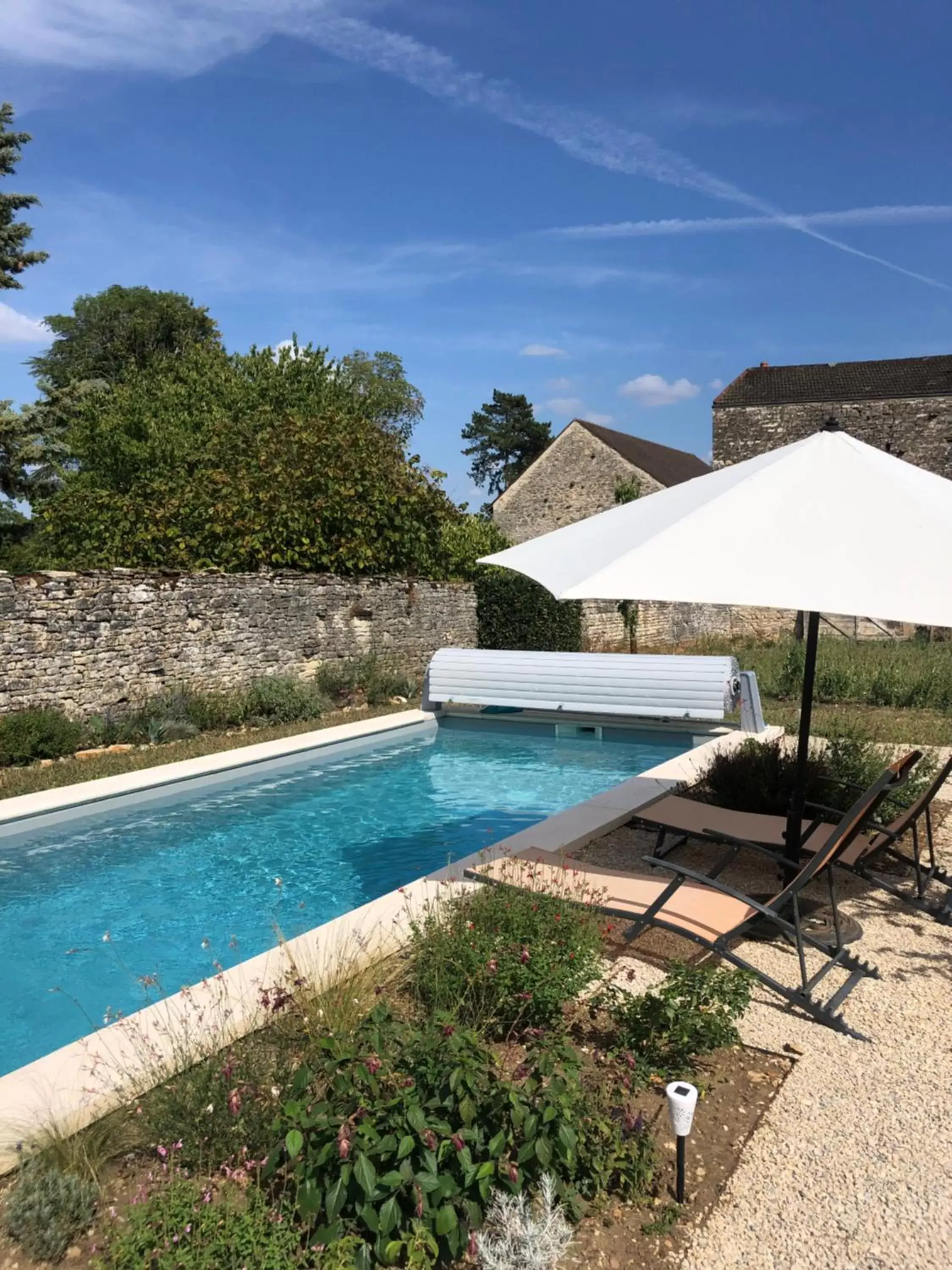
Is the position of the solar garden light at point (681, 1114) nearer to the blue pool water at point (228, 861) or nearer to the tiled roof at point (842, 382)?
the blue pool water at point (228, 861)

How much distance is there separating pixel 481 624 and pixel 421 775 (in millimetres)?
9154

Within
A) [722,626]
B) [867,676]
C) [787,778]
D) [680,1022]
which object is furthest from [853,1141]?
[722,626]

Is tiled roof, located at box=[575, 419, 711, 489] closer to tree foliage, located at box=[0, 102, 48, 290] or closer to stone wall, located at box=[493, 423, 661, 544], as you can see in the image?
stone wall, located at box=[493, 423, 661, 544]

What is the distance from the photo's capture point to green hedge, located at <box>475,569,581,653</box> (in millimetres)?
18891

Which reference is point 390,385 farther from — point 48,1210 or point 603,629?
point 48,1210

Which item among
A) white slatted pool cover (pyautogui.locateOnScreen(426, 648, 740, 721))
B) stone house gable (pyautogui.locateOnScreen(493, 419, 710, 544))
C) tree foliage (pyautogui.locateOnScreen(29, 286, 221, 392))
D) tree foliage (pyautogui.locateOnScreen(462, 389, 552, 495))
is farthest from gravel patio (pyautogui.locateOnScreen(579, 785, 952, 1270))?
tree foliage (pyautogui.locateOnScreen(462, 389, 552, 495))

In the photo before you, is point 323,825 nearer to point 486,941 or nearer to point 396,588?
point 486,941

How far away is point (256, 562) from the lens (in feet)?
51.6

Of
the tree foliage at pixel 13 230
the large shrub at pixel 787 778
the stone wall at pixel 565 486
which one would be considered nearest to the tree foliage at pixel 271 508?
the tree foliage at pixel 13 230

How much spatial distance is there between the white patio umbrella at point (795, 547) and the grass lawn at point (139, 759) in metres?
6.52

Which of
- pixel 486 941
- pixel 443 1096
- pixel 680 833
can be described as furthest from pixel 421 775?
pixel 443 1096

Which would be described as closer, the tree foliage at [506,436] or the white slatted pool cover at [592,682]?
the white slatted pool cover at [592,682]

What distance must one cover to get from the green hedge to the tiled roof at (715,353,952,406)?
14.5 meters

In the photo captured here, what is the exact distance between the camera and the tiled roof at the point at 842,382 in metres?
28.3
